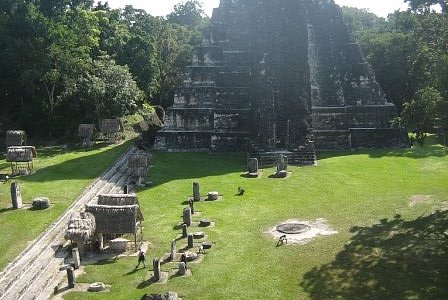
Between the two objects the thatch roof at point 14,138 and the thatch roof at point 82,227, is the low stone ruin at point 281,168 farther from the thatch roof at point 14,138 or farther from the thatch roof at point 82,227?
the thatch roof at point 14,138

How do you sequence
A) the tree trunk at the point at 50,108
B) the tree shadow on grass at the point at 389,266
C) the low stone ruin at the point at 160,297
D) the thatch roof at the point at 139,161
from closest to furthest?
1. the low stone ruin at the point at 160,297
2. the tree shadow on grass at the point at 389,266
3. the thatch roof at the point at 139,161
4. the tree trunk at the point at 50,108

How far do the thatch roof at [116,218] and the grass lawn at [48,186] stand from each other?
3.27m

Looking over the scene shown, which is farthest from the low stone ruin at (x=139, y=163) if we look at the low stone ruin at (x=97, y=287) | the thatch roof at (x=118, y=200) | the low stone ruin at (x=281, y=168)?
the low stone ruin at (x=97, y=287)

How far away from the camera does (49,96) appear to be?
41688mm

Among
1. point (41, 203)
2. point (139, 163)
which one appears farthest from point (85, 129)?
point (41, 203)

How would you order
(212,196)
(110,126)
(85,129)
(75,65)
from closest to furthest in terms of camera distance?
(212,196), (85,129), (110,126), (75,65)

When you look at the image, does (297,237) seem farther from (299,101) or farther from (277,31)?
(277,31)

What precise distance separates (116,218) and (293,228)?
7349 mm

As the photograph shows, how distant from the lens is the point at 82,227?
19328 mm

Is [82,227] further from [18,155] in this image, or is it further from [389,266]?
[18,155]

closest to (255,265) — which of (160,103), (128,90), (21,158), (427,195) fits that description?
(427,195)

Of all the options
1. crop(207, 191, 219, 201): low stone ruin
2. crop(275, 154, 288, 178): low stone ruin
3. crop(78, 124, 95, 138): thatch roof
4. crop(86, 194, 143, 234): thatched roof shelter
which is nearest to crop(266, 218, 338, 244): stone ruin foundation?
crop(207, 191, 219, 201): low stone ruin

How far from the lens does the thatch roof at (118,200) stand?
69.4 feet

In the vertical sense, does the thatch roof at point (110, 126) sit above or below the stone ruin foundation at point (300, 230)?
above
